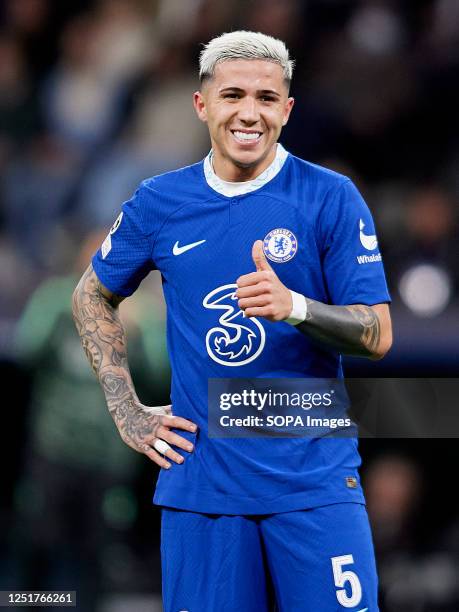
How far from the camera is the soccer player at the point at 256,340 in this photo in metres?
3.75

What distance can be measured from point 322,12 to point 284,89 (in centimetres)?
488

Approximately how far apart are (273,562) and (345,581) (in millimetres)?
242

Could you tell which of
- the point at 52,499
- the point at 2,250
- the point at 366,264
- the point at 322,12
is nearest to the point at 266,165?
the point at 366,264

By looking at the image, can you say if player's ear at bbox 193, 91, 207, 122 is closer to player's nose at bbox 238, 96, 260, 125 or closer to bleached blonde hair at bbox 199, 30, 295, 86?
bleached blonde hair at bbox 199, 30, 295, 86

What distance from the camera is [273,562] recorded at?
3.80 m

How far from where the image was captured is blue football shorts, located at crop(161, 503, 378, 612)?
372 cm

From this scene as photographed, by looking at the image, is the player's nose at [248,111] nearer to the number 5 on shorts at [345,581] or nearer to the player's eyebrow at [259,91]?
the player's eyebrow at [259,91]

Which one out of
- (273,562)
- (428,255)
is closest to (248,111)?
(273,562)

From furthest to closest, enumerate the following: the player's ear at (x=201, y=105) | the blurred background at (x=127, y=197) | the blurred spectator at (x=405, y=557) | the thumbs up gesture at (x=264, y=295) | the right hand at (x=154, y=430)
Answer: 1. the blurred spectator at (x=405, y=557)
2. the blurred background at (x=127, y=197)
3. the player's ear at (x=201, y=105)
4. the right hand at (x=154, y=430)
5. the thumbs up gesture at (x=264, y=295)

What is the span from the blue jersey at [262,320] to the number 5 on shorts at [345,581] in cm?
19

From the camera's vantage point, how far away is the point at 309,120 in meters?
7.84

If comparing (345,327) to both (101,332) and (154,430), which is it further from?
(101,332)

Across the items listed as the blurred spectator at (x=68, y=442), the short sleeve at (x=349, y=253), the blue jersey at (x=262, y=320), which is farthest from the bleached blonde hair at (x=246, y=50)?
the blurred spectator at (x=68, y=442)

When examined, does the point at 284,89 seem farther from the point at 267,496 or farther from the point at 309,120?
the point at 309,120
